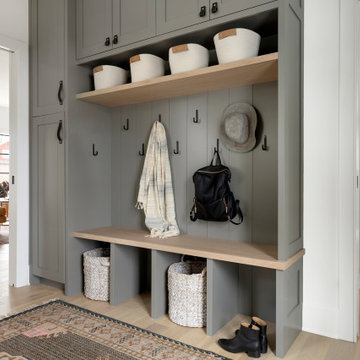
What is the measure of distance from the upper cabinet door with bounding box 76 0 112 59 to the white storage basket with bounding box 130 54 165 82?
27cm

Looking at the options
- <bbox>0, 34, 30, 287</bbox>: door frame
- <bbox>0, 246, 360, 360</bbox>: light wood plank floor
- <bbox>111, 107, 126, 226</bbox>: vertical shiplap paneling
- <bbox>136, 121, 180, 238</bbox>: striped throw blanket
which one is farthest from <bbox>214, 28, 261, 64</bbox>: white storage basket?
<bbox>0, 34, 30, 287</bbox>: door frame

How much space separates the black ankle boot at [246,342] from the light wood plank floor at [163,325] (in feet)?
0.10

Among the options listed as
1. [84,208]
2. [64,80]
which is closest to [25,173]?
[84,208]

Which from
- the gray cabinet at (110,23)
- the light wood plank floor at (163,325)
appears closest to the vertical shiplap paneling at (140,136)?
the gray cabinet at (110,23)

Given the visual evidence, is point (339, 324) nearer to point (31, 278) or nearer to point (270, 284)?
point (270, 284)

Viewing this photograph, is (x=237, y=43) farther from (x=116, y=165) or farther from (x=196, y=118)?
(x=116, y=165)

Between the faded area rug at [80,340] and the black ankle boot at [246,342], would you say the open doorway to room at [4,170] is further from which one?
the black ankle boot at [246,342]

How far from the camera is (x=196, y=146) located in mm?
2441

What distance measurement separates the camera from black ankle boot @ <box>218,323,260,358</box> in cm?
173

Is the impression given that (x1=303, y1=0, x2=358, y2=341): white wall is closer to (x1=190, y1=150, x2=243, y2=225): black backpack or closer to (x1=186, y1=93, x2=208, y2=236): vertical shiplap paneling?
(x1=190, y1=150, x2=243, y2=225): black backpack

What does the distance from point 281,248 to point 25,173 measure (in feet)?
7.02

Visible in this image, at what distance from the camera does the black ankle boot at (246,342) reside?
173 cm

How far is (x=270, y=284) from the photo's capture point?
217cm

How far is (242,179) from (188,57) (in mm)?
848
